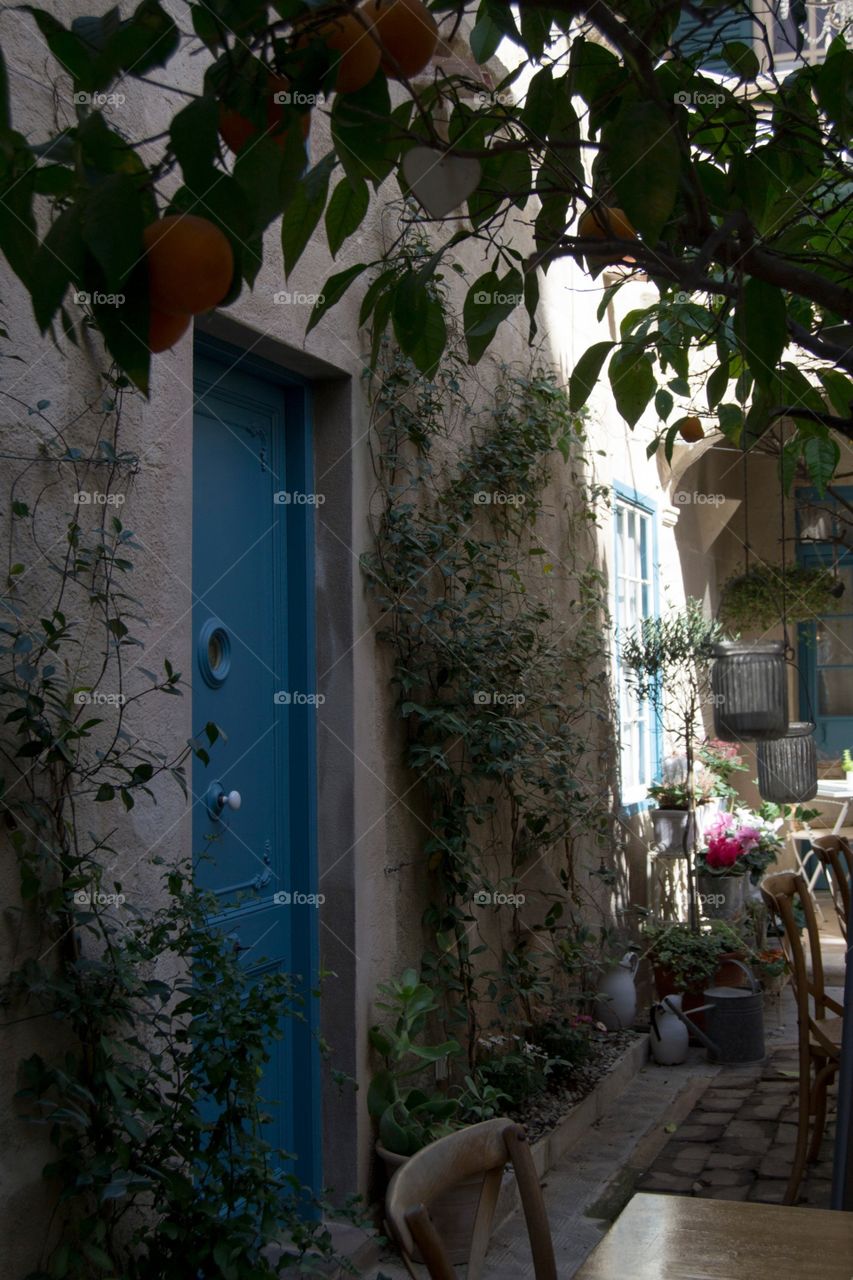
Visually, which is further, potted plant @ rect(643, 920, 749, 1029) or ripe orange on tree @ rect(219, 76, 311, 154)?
potted plant @ rect(643, 920, 749, 1029)

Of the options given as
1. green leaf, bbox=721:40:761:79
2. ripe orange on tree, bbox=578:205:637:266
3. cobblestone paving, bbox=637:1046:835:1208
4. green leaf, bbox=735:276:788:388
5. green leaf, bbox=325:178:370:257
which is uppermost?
green leaf, bbox=721:40:761:79

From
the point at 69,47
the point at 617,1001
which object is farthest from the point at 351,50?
the point at 617,1001

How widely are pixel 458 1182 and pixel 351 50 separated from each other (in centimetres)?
155

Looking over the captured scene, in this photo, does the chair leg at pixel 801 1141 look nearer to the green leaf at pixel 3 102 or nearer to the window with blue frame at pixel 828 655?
the green leaf at pixel 3 102

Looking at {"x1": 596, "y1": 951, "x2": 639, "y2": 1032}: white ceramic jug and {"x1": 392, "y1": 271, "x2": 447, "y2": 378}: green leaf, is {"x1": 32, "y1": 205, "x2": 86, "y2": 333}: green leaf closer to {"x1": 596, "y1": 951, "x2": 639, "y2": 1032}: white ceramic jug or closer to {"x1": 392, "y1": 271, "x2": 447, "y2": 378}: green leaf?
{"x1": 392, "y1": 271, "x2": 447, "y2": 378}: green leaf

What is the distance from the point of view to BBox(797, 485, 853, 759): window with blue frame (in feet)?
34.7

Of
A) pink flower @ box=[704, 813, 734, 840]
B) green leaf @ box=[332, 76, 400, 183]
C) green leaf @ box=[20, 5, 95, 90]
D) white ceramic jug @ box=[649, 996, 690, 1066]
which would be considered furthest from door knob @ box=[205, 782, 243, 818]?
pink flower @ box=[704, 813, 734, 840]

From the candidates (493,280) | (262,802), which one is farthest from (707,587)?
(493,280)

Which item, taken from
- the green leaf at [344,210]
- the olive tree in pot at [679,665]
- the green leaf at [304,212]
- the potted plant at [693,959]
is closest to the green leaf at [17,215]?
the green leaf at [304,212]

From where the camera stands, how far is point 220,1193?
8.85 feet

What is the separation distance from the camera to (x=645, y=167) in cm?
140

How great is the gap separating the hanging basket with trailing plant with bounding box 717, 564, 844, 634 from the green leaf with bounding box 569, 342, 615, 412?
8487mm

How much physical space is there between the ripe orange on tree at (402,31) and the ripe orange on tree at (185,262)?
0.39 m

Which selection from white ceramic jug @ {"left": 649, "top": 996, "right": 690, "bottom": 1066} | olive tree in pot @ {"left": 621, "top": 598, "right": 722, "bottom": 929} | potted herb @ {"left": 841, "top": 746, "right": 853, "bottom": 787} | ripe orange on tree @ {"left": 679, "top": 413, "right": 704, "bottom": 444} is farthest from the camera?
potted herb @ {"left": 841, "top": 746, "right": 853, "bottom": 787}
